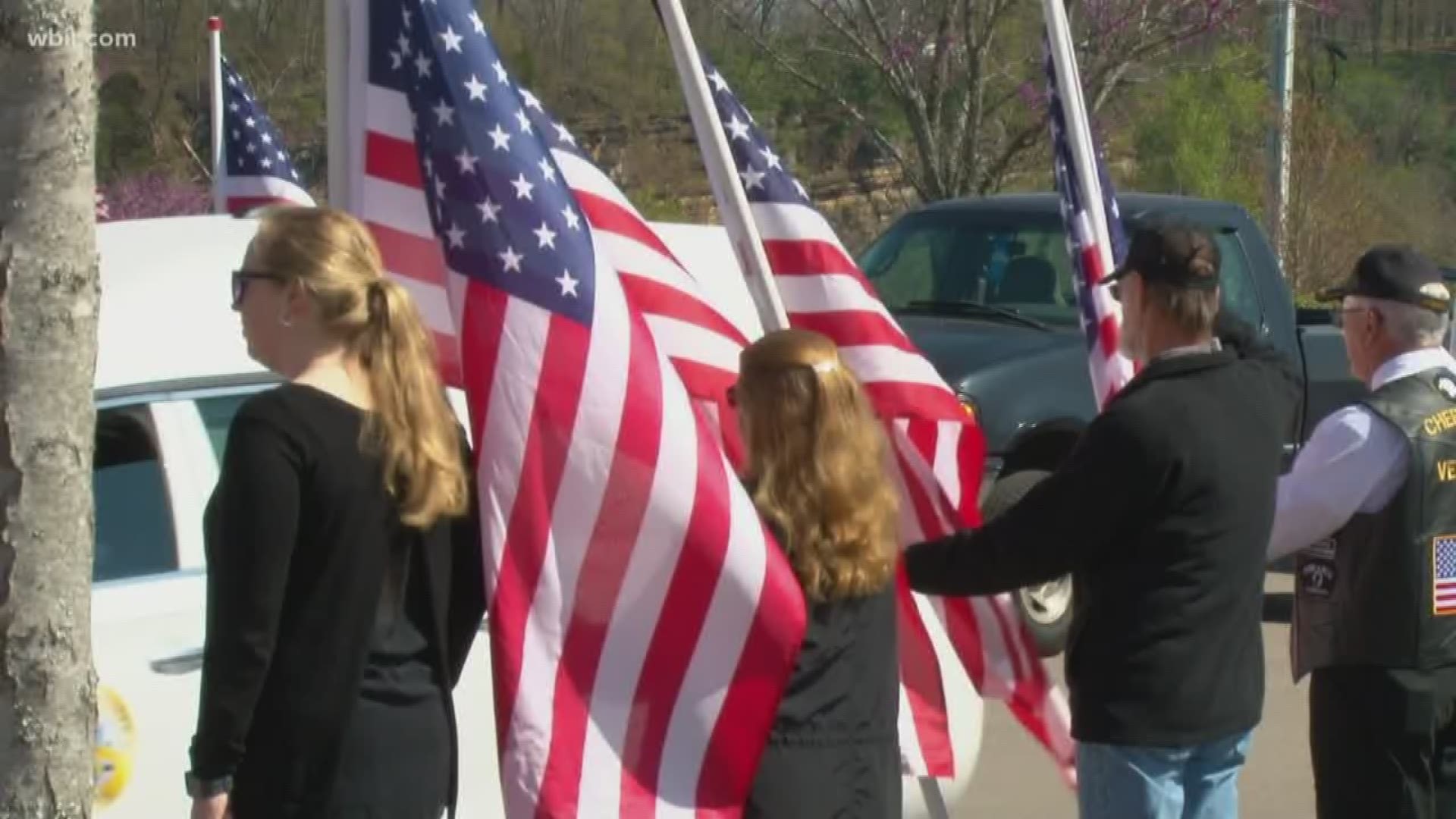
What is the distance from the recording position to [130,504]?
4758 millimetres

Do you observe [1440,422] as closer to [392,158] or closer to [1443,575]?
[1443,575]

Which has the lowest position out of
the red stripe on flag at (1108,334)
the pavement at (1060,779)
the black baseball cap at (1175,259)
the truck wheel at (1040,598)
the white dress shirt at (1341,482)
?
the pavement at (1060,779)

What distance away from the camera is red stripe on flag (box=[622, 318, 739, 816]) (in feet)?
12.6

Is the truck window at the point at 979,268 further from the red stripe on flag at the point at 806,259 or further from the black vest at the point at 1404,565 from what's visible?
the black vest at the point at 1404,565

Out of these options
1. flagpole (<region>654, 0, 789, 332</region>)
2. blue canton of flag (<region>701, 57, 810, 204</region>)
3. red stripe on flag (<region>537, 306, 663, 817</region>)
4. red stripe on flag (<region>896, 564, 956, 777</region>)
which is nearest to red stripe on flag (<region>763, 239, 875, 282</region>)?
blue canton of flag (<region>701, 57, 810, 204</region>)

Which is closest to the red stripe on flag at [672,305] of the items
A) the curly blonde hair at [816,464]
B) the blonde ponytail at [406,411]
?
the curly blonde hair at [816,464]

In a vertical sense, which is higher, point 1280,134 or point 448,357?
point 448,357

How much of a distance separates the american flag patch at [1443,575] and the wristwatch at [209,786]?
2436mm

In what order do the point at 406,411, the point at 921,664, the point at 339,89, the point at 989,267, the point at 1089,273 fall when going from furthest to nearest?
the point at 989,267 → the point at 1089,273 → the point at 921,664 → the point at 339,89 → the point at 406,411

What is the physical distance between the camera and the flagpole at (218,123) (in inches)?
348

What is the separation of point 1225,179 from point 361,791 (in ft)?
74.1

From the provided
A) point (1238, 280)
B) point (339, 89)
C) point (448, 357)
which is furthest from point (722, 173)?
point (1238, 280)

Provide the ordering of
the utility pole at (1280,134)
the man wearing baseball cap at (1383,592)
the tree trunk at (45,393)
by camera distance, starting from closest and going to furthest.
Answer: the tree trunk at (45,393)
the man wearing baseball cap at (1383,592)
the utility pole at (1280,134)

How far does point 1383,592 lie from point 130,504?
8.26ft
